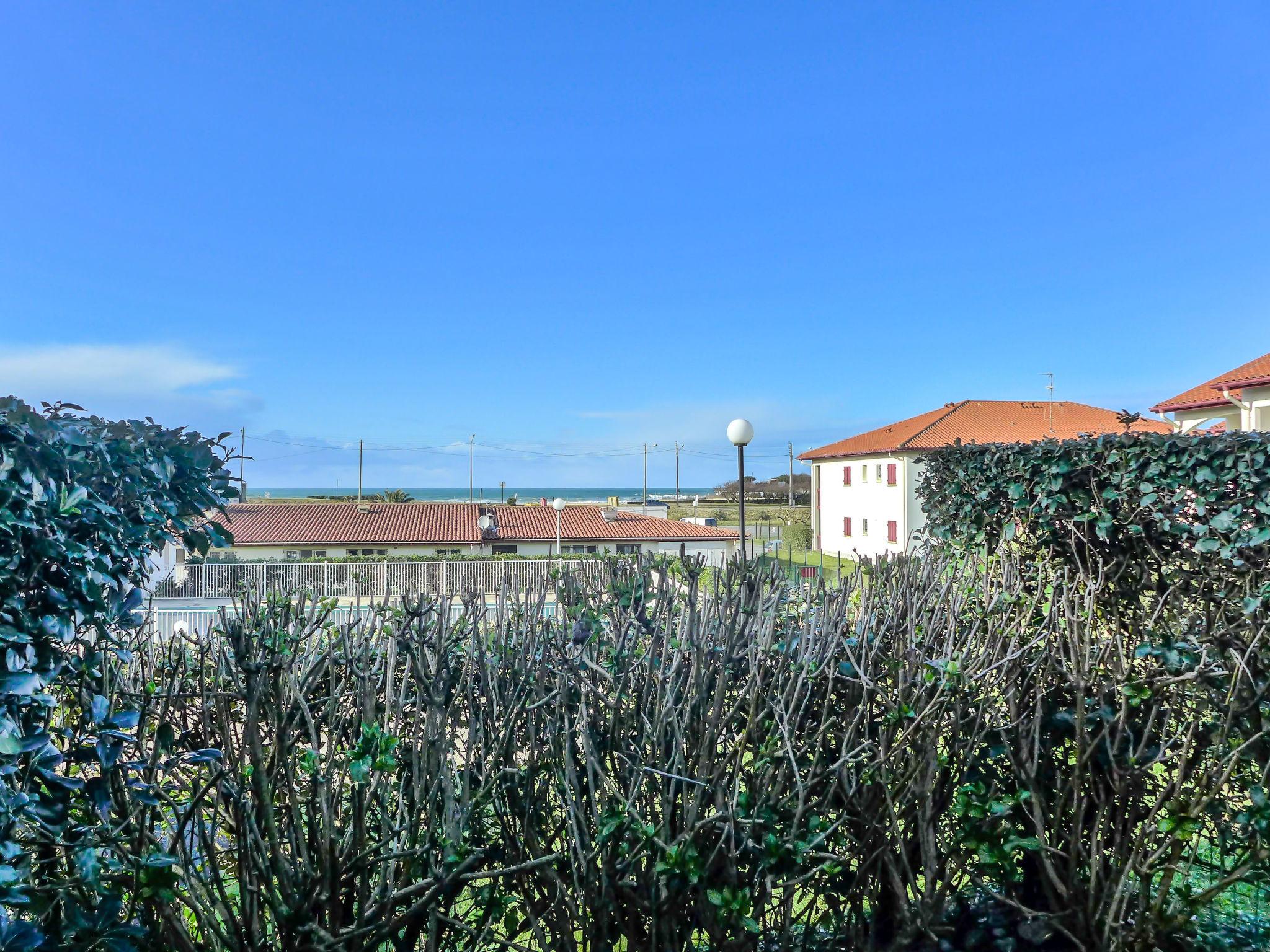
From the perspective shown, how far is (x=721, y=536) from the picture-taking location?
31.5 meters

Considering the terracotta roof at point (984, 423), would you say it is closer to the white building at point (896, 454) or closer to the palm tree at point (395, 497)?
the white building at point (896, 454)

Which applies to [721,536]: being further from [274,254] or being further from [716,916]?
[716,916]

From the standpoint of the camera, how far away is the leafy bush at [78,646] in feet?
4.83

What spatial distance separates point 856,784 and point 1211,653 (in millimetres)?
1673

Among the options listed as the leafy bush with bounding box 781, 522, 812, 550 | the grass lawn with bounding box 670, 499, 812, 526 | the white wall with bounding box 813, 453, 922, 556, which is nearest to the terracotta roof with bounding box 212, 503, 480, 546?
the leafy bush with bounding box 781, 522, 812, 550

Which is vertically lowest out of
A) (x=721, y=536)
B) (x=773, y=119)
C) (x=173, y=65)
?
(x=721, y=536)

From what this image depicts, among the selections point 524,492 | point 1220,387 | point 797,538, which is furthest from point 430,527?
point 524,492

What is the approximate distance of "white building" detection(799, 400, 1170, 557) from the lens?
1155 inches

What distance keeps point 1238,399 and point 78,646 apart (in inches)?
746

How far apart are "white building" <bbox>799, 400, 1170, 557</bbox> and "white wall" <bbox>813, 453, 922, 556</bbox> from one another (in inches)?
1.1

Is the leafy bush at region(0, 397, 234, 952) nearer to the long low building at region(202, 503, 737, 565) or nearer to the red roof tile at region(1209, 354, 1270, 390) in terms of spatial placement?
the red roof tile at region(1209, 354, 1270, 390)

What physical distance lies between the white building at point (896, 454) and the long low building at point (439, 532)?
549 cm

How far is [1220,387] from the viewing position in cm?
1534

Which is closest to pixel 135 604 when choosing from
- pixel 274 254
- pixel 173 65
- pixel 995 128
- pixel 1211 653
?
pixel 1211 653
